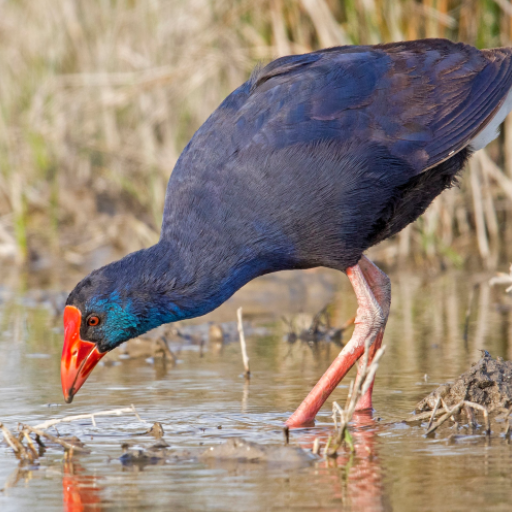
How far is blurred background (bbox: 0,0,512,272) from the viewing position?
22.7 ft

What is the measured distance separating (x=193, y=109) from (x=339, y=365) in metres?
4.44

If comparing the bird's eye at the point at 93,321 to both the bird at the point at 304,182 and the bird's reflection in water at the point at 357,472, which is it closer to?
the bird at the point at 304,182

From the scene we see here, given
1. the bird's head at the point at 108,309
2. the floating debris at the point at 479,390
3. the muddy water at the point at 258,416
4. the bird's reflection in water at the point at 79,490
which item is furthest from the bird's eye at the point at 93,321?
the floating debris at the point at 479,390

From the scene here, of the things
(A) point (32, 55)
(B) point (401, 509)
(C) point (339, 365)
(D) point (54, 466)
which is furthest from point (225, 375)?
(A) point (32, 55)

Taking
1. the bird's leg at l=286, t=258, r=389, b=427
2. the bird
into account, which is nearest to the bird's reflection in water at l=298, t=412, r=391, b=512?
the bird's leg at l=286, t=258, r=389, b=427

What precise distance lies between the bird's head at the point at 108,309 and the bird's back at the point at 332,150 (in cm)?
21

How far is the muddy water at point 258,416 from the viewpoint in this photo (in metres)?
2.54

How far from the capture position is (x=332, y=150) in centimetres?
378

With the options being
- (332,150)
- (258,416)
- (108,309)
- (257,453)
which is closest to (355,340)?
(258,416)

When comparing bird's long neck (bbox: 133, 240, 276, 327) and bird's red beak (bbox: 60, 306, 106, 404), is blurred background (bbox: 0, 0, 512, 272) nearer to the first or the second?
bird's long neck (bbox: 133, 240, 276, 327)

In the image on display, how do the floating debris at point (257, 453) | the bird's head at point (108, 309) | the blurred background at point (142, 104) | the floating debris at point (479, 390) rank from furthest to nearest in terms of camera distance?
the blurred background at point (142, 104) < the bird's head at point (108, 309) < the floating debris at point (479, 390) < the floating debris at point (257, 453)

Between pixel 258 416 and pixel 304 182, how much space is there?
0.89 metres

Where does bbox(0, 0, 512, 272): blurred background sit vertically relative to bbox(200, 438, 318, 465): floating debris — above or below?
above

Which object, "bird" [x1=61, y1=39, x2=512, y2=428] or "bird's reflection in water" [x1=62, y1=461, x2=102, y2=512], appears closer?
"bird's reflection in water" [x1=62, y1=461, x2=102, y2=512]
